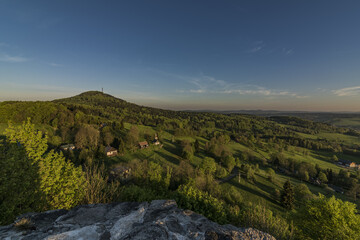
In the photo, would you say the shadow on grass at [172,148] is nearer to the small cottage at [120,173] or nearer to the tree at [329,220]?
the small cottage at [120,173]

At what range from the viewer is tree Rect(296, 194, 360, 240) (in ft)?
46.2

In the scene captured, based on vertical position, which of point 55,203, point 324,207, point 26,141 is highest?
point 26,141

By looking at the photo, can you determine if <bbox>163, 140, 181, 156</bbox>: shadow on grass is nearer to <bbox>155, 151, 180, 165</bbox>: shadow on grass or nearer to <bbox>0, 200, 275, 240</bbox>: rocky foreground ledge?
<bbox>155, 151, 180, 165</bbox>: shadow on grass

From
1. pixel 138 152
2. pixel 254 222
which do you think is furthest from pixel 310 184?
pixel 138 152

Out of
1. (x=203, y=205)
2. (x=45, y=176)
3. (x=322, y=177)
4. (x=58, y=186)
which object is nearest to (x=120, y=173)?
(x=203, y=205)

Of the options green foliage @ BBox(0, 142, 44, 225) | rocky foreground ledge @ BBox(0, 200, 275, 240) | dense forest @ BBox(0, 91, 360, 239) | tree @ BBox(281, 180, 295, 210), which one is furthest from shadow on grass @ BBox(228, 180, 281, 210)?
green foliage @ BBox(0, 142, 44, 225)

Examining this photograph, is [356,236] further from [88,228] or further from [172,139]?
[172,139]

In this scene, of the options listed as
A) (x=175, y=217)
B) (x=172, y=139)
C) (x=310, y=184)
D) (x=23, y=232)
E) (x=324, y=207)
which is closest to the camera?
(x=23, y=232)

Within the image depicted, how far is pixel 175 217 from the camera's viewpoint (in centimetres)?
481

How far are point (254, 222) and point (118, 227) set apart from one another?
662 inches

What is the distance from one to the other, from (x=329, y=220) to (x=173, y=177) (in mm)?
33134

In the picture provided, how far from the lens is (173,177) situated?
42.3 metres

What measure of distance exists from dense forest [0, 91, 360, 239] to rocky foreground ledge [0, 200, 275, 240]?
406 cm

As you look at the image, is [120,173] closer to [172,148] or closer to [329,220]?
[172,148]
